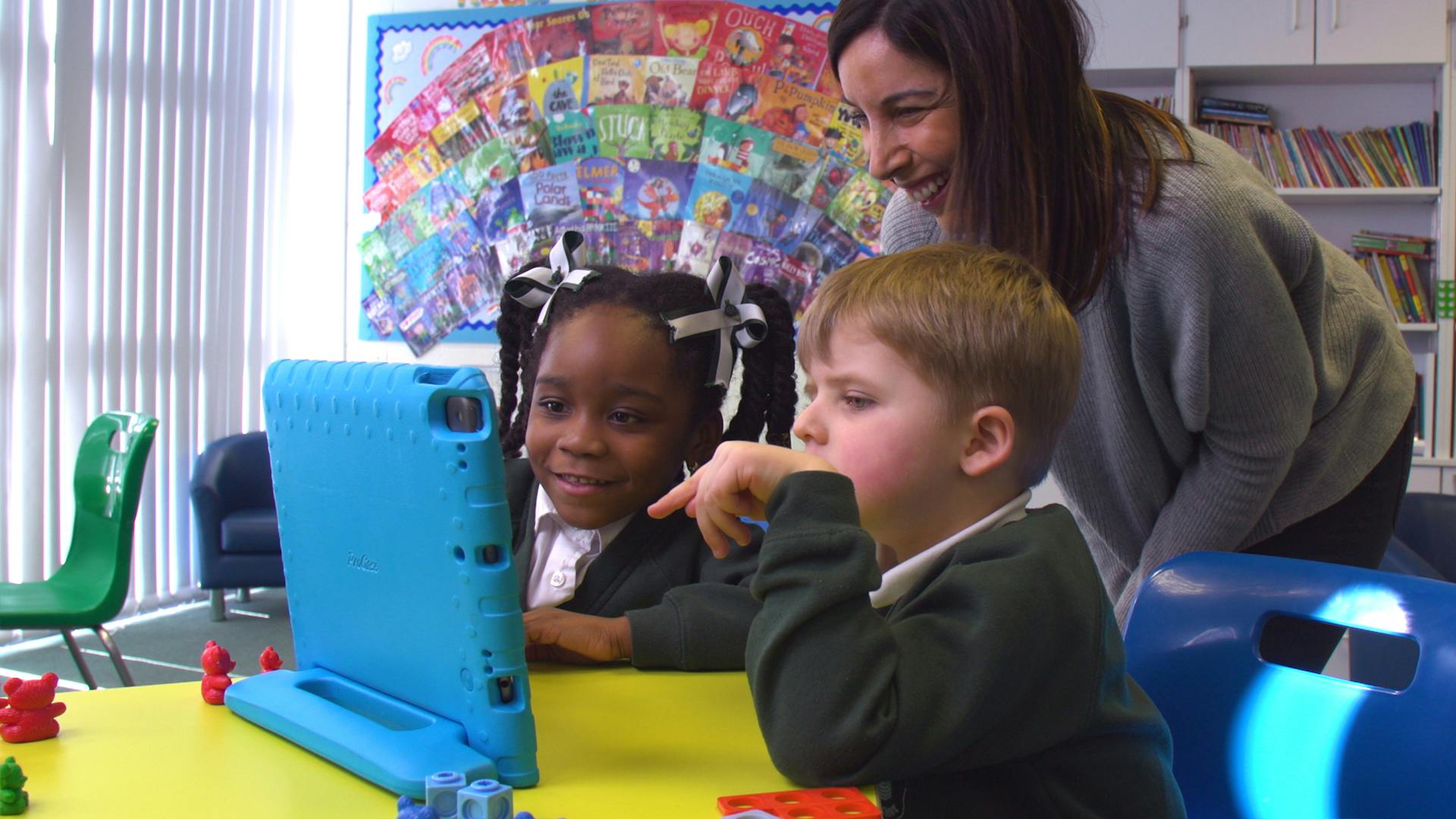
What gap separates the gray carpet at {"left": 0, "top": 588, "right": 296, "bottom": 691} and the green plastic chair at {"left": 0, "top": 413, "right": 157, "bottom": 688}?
0.48m

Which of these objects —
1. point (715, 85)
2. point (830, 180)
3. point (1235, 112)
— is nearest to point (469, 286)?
point (715, 85)

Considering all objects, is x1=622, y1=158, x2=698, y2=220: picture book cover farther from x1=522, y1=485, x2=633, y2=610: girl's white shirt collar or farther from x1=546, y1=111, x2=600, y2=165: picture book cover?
x1=522, y1=485, x2=633, y2=610: girl's white shirt collar

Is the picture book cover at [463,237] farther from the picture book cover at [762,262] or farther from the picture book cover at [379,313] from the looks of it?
the picture book cover at [762,262]

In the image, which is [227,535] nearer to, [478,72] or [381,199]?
[381,199]

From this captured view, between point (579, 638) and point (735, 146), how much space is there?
3295 millimetres

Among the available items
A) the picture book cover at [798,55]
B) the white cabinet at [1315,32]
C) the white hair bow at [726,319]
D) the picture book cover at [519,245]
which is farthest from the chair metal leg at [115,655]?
the white cabinet at [1315,32]

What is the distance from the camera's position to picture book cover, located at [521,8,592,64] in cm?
420

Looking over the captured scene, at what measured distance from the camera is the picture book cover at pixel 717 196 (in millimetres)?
4055

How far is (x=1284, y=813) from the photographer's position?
964mm

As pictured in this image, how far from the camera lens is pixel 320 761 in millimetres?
699

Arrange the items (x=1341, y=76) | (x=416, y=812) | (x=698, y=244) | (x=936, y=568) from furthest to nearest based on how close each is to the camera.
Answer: (x=698, y=244)
(x=1341, y=76)
(x=936, y=568)
(x=416, y=812)

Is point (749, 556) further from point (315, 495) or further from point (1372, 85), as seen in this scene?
point (1372, 85)

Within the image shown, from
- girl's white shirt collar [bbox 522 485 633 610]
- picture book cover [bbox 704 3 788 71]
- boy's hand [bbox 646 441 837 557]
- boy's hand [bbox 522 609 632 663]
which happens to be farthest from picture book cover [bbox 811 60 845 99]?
boy's hand [bbox 646 441 837 557]

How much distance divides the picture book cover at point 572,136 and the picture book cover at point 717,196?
0.41 m
